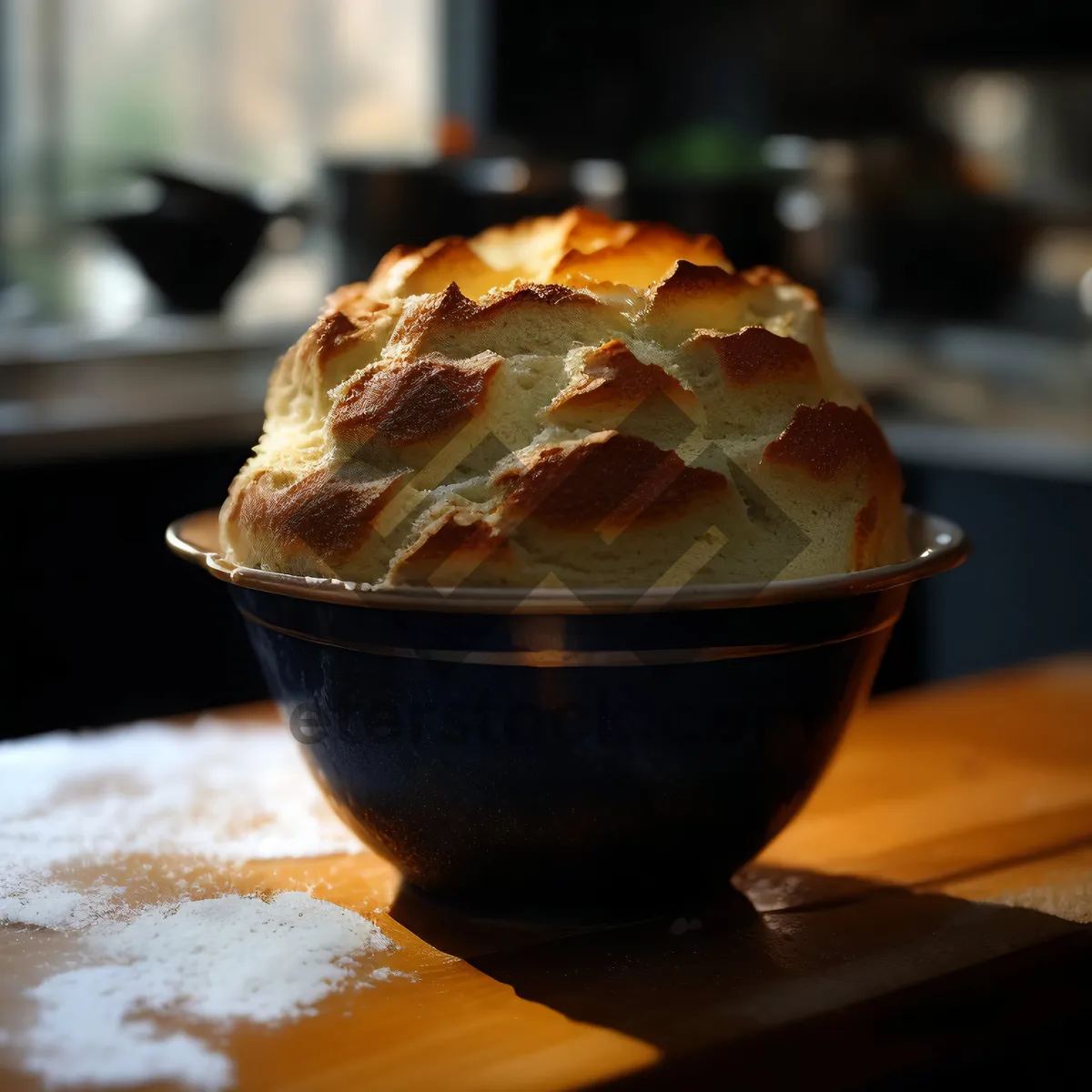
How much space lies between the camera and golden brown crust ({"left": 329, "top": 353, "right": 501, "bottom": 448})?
0.75 m

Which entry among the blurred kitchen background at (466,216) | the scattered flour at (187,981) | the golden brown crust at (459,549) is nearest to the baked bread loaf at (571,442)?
the golden brown crust at (459,549)

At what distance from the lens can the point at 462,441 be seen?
749mm

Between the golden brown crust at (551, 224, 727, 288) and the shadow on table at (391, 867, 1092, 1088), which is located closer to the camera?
the shadow on table at (391, 867, 1092, 1088)

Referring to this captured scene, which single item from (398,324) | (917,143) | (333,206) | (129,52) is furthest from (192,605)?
(917,143)

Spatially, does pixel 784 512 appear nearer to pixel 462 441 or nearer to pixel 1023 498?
pixel 462 441

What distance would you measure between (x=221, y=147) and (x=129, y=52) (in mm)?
285

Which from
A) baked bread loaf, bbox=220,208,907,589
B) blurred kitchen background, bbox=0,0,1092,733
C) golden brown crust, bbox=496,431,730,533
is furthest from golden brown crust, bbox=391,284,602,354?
blurred kitchen background, bbox=0,0,1092,733

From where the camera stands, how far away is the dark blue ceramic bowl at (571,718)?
70 centimetres

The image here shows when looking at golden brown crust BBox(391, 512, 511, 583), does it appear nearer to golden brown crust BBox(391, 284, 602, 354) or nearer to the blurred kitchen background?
golden brown crust BBox(391, 284, 602, 354)

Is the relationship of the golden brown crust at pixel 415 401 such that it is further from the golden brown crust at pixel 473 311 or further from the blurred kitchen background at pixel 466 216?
the blurred kitchen background at pixel 466 216

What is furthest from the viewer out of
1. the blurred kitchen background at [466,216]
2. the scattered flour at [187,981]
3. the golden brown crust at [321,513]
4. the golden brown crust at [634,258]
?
the blurred kitchen background at [466,216]

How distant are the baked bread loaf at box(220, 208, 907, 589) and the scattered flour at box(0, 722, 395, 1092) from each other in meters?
0.18

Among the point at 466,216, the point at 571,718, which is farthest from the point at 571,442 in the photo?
the point at 466,216

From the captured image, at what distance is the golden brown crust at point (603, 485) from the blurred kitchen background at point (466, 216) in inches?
53.6
